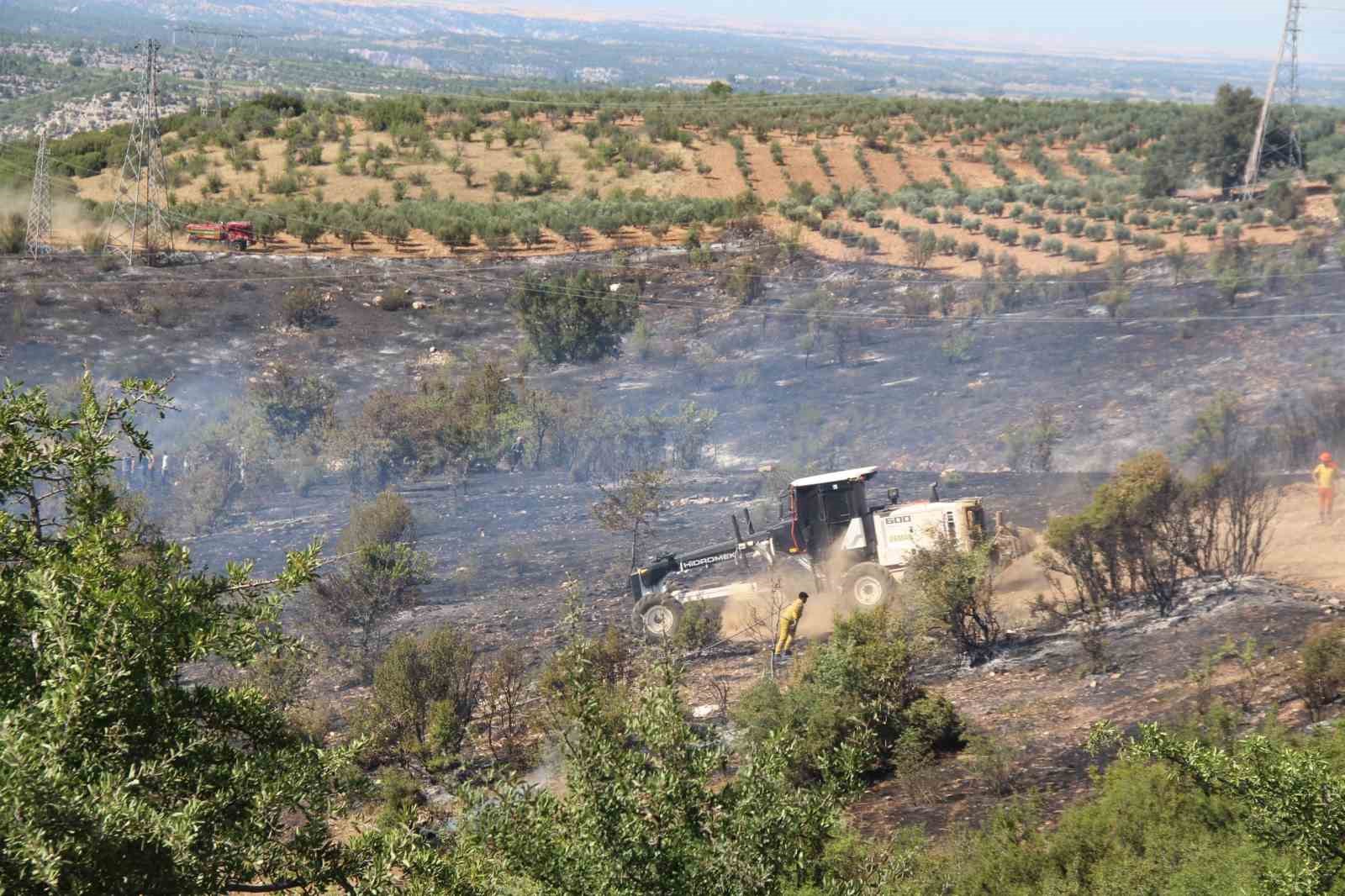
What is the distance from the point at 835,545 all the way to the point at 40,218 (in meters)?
37.6

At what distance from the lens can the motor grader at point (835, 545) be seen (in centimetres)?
2252

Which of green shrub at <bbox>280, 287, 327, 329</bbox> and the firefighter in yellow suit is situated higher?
green shrub at <bbox>280, 287, 327, 329</bbox>

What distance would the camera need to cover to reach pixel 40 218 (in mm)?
48938

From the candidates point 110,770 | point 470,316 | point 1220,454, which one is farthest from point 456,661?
point 470,316

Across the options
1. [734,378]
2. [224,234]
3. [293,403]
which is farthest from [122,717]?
[224,234]

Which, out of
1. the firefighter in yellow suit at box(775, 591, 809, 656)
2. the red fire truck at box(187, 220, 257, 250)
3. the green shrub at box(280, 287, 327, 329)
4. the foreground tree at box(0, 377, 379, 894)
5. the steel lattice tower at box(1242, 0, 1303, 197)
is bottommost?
the firefighter in yellow suit at box(775, 591, 809, 656)

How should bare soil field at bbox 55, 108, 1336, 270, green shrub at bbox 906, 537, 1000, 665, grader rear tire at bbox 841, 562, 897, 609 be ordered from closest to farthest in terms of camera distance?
green shrub at bbox 906, 537, 1000, 665, grader rear tire at bbox 841, 562, 897, 609, bare soil field at bbox 55, 108, 1336, 270

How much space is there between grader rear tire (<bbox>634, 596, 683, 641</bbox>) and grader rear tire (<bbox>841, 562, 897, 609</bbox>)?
304cm

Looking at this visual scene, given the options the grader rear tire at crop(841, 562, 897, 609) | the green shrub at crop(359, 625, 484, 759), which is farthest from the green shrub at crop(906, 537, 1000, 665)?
the green shrub at crop(359, 625, 484, 759)

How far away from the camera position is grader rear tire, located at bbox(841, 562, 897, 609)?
898 inches

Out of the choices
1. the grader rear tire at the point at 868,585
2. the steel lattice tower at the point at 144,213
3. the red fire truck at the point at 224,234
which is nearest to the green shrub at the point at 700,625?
the grader rear tire at the point at 868,585

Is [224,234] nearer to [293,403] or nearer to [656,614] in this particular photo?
[293,403]

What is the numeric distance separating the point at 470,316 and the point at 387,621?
62.7 ft

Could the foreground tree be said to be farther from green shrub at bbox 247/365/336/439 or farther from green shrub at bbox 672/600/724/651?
green shrub at bbox 247/365/336/439
